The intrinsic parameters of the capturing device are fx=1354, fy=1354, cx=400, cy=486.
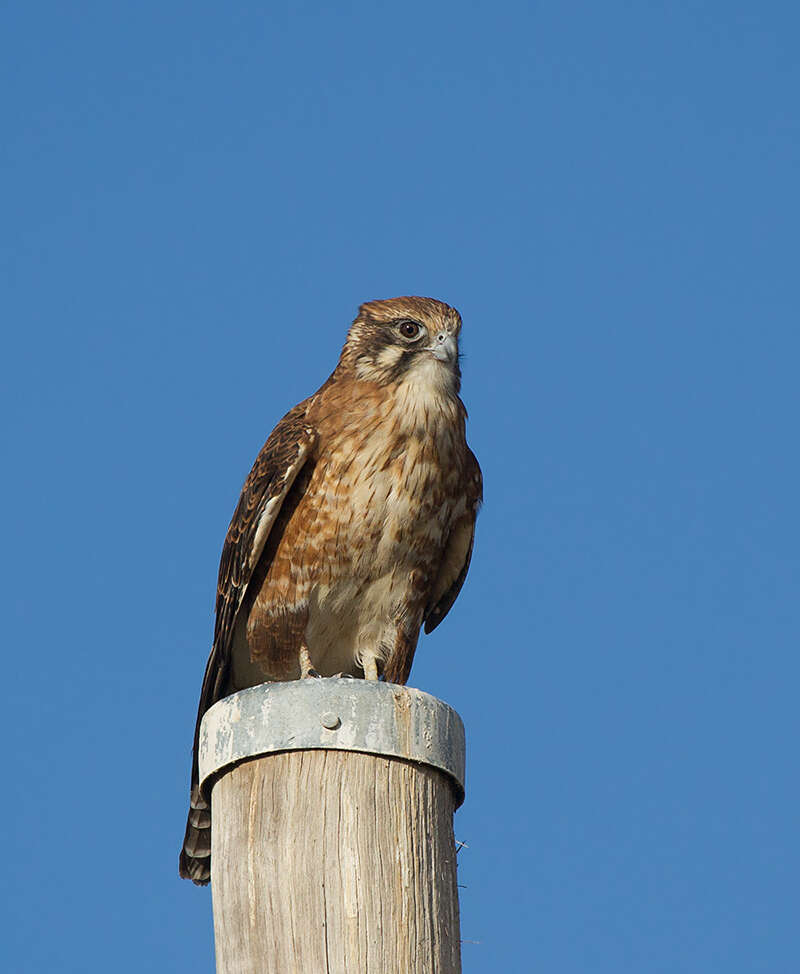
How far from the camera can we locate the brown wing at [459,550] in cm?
553

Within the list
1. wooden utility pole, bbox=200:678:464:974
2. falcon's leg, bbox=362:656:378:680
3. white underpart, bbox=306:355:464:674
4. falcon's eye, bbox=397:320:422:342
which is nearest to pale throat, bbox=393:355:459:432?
white underpart, bbox=306:355:464:674

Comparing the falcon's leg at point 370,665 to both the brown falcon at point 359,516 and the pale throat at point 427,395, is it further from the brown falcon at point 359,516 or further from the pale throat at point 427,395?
the pale throat at point 427,395

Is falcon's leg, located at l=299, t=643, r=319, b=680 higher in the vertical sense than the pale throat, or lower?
lower

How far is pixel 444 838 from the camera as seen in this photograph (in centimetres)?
300

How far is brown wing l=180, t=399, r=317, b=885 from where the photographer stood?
17.4 feet

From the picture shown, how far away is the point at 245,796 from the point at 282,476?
2.42 metres

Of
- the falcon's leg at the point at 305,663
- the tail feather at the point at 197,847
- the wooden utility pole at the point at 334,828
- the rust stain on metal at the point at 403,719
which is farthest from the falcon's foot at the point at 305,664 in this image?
the rust stain on metal at the point at 403,719

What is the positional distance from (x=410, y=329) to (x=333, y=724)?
276 centimetres

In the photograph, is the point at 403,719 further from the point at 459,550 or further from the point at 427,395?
the point at 459,550

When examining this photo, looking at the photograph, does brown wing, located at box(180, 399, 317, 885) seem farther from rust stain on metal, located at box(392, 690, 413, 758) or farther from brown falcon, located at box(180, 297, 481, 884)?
rust stain on metal, located at box(392, 690, 413, 758)

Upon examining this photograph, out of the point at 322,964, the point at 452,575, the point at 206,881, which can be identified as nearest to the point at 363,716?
the point at 322,964

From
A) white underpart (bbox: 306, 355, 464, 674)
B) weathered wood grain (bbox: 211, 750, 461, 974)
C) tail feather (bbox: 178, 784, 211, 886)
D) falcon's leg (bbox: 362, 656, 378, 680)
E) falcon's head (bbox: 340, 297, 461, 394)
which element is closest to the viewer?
weathered wood grain (bbox: 211, 750, 461, 974)

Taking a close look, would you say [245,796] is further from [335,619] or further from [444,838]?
[335,619]

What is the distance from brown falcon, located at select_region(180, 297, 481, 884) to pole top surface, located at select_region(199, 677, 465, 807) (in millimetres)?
2075
